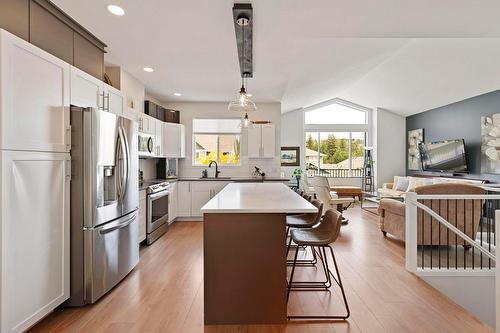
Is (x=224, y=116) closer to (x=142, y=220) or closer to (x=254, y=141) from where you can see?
(x=254, y=141)

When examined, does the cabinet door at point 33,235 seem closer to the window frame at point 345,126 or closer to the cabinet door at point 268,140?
the cabinet door at point 268,140

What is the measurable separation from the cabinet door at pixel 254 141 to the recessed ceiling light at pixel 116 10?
402cm

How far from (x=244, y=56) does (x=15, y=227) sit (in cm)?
270

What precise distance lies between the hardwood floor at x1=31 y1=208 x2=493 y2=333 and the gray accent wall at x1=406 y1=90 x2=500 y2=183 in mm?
4299

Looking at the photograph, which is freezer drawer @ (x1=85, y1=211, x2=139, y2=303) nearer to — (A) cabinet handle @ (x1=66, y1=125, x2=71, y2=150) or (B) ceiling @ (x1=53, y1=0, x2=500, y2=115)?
(A) cabinet handle @ (x1=66, y1=125, x2=71, y2=150)

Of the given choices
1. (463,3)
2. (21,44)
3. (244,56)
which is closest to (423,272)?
(463,3)

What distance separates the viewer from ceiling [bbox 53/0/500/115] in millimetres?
2424

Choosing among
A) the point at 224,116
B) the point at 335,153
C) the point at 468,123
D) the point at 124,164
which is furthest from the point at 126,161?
the point at 335,153

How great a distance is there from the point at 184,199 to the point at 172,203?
1.16 feet

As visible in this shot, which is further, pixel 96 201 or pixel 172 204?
pixel 172 204

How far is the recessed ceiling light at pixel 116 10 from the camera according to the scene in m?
2.43

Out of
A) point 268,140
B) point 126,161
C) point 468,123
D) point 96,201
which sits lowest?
point 96,201

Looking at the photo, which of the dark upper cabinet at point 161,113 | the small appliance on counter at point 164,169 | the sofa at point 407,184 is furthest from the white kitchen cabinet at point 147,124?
the sofa at point 407,184

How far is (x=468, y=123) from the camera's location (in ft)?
21.6
